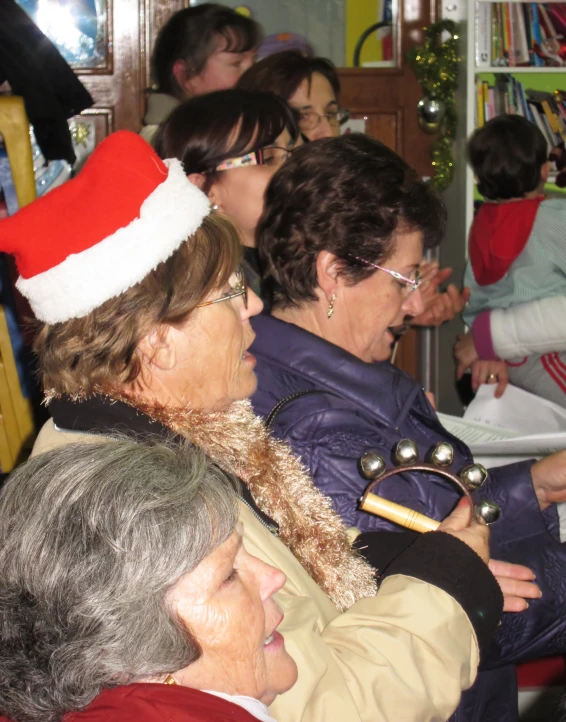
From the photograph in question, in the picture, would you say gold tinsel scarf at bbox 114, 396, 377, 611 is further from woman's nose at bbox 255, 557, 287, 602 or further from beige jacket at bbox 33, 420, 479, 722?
woman's nose at bbox 255, 557, 287, 602

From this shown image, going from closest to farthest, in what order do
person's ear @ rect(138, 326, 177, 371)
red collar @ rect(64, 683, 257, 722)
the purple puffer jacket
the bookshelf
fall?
red collar @ rect(64, 683, 257, 722)
person's ear @ rect(138, 326, 177, 371)
the purple puffer jacket
the bookshelf

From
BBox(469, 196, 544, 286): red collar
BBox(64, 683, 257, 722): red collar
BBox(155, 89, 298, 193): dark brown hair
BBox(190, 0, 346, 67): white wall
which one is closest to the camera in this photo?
BBox(64, 683, 257, 722): red collar

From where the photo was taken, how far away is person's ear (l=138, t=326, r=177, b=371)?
1113 millimetres

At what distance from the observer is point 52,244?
111 centimetres

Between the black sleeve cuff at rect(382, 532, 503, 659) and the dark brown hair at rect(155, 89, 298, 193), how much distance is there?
123 centimetres

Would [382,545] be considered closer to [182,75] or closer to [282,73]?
[282,73]

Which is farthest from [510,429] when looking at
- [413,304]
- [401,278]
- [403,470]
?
[403,470]

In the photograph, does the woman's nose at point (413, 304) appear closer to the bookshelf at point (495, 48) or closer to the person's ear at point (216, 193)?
the person's ear at point (216, 193)

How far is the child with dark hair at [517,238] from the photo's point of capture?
2.92 meters

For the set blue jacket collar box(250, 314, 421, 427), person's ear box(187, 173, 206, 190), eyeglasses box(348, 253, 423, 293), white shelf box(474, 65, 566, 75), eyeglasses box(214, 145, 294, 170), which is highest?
white shelf box(474, 65, 566, 75)

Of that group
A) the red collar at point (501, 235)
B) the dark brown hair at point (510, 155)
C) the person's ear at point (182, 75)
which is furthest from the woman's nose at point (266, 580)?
the dark brown hair at point (510, 155)

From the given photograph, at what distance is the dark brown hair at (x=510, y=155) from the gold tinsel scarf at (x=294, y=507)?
227cm

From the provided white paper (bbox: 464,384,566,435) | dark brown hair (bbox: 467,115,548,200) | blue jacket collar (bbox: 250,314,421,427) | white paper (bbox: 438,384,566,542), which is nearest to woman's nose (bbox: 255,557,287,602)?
blue jacket collar (bbox: 250,314,421,427)

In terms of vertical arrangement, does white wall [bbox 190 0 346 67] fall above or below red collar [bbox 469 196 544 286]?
above
